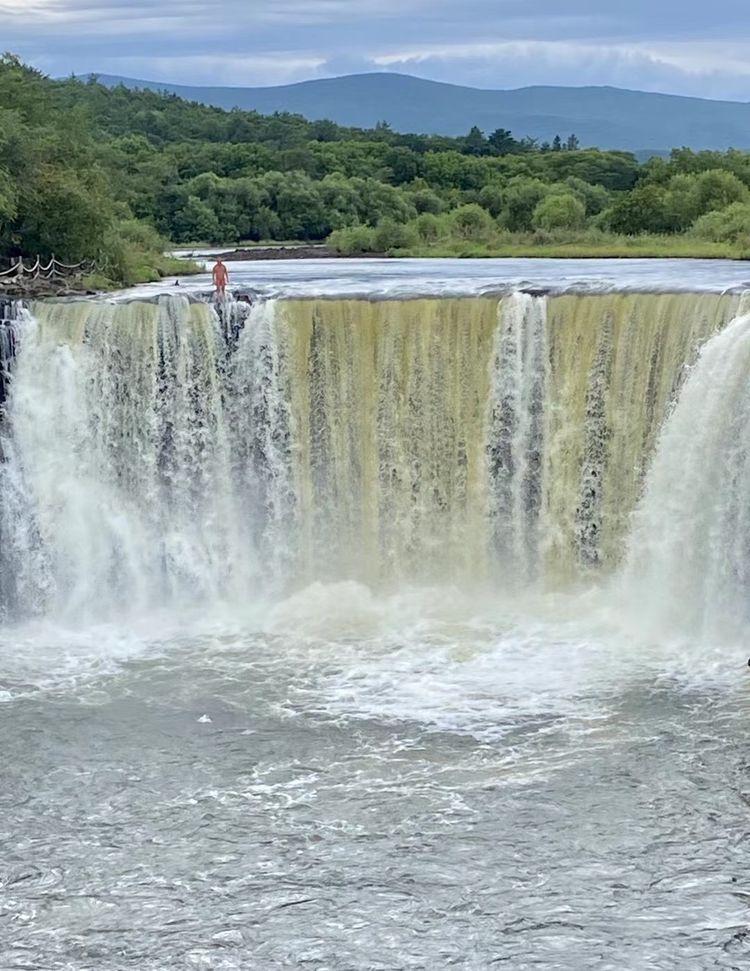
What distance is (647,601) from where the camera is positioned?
67.9ft

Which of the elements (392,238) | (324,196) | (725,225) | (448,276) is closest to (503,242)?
(392,238)

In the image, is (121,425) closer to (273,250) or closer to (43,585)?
(43,585)

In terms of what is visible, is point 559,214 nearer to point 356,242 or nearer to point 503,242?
point 503,242

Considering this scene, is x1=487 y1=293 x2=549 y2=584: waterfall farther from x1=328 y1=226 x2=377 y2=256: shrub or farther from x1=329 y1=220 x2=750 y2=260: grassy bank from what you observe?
x1=328 y1=226 x2=377 y2=256: shrub

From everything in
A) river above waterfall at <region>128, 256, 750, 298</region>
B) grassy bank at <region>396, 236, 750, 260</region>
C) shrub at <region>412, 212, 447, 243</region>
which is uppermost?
shrub at <region>412, 212, 447, 243</region>

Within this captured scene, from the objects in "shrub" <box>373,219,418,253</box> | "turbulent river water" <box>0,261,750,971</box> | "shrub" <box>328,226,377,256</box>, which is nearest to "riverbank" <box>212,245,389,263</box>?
"shrub" <box>328,226,377,256</box>

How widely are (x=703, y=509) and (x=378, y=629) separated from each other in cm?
449

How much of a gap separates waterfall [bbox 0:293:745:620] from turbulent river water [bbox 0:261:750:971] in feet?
0.14

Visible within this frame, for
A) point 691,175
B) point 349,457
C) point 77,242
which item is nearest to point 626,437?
point 349,457

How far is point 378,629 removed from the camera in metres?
20.6

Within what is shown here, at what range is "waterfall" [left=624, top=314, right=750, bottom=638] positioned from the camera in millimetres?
19938

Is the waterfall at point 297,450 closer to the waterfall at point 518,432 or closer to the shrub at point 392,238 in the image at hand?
the waterfall at point 518,432

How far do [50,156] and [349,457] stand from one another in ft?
46.3

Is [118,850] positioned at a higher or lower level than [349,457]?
lower
